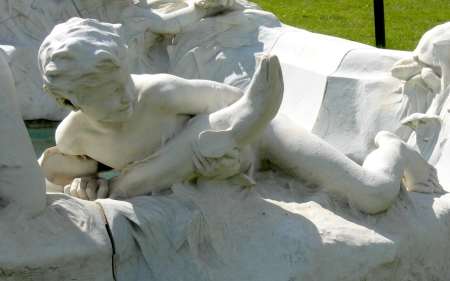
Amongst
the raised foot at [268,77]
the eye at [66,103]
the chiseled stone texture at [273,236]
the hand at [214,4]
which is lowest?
the hand at [214,4]

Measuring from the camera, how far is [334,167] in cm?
343

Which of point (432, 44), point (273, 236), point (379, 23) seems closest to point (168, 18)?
point (432, 44)

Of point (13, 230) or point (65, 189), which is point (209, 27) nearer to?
point (65, 189)

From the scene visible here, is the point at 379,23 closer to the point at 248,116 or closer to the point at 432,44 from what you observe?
the point at 432,44

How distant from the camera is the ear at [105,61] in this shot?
2994 millimetres

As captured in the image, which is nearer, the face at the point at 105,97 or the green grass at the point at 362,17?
the face at the point at 105,97

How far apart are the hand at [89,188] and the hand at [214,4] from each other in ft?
6.60

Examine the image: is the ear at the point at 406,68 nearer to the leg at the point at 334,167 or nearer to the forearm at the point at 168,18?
the leg at the point at 334,167

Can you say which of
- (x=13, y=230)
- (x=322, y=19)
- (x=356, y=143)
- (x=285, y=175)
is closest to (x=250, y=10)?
(x=356, y=143)

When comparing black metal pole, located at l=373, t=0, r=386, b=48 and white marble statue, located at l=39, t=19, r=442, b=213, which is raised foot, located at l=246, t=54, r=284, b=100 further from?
black metal pole, located at l=373, t=0, r=386, b=48

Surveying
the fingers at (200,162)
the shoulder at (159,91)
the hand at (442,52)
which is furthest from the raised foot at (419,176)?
the shoulder at (159,91)

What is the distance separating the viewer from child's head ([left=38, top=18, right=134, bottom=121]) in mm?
2990

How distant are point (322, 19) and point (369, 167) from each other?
606 cm

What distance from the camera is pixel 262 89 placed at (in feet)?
10.4
